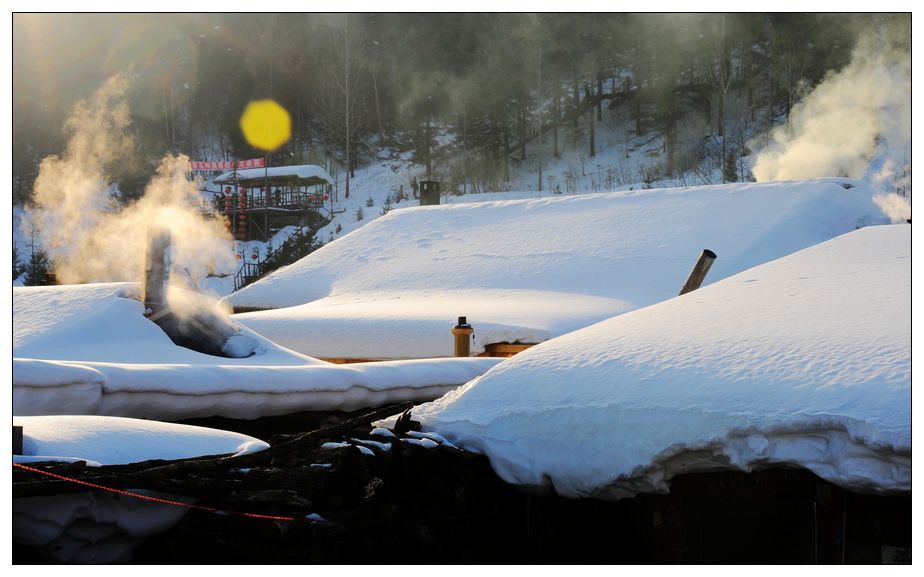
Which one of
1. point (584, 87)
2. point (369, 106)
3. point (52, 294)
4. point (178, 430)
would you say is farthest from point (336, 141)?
point (178, 430)

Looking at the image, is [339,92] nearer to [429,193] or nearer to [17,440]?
[429,193]

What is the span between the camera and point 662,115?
1741 inches

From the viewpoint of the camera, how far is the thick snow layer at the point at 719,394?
4.30 meters

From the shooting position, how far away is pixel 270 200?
1581 inches

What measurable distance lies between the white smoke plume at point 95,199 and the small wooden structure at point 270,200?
94cm

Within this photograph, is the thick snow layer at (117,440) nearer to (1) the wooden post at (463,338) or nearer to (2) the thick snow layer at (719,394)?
(2) the thick snow layer at (719,394)

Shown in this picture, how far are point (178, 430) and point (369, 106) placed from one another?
45448mm

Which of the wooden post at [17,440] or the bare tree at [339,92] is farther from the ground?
the bare tree at [339,92]

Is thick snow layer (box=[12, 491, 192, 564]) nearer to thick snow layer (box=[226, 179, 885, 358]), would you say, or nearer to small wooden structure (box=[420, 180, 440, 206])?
thick snow layer (box=[226, 179, 885, 358])

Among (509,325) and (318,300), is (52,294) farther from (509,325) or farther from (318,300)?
(318,300)

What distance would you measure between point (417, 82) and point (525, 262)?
→ 34616 millimetres

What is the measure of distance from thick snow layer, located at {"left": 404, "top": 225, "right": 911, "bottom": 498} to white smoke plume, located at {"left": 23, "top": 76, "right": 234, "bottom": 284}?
34.3 ft

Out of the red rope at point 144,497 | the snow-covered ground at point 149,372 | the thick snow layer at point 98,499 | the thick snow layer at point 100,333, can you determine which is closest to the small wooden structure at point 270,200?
the thick snow layer at point 100,333
